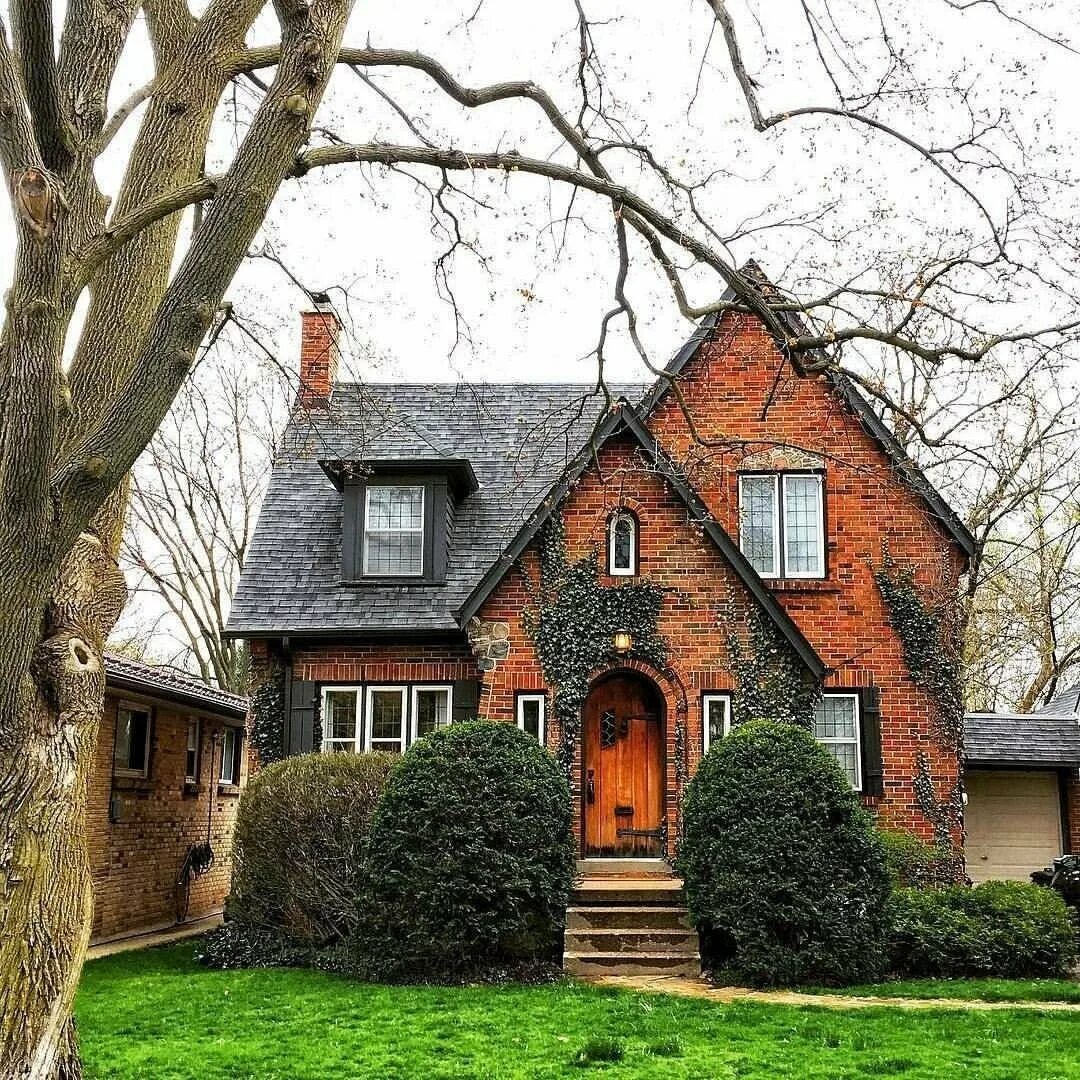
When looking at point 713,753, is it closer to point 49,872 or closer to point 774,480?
point 774,480

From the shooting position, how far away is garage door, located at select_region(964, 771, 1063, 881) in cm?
2091

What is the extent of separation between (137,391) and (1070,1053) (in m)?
7.94

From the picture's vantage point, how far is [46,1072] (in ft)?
19.8

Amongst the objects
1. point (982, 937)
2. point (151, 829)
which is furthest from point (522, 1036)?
point (151, 829)

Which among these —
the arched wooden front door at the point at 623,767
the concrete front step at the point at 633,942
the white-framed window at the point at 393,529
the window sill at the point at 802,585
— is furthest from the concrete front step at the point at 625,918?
the white-framed window at the point at 393,529

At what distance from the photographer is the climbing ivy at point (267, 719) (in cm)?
1720

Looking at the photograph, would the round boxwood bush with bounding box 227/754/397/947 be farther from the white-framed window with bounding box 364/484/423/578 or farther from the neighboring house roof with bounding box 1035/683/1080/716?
the neighboring house roof with bounding box 1035/683/1080/716

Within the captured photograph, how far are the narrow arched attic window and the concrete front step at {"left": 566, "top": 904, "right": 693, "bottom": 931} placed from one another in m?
4.32

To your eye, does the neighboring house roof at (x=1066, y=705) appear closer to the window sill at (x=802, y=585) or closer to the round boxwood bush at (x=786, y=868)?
the window sill at (x=802, y=585)

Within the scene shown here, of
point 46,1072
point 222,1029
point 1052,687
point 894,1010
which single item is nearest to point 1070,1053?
point 894,1010

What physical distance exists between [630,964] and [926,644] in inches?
259

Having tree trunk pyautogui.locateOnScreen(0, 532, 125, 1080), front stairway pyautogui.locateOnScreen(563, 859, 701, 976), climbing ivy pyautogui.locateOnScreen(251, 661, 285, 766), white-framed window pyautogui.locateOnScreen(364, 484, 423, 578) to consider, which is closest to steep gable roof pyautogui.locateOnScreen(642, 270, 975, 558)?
white-framed window pyautogui.locateOnScreen(364, 484, 423, 578)

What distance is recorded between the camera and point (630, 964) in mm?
12992

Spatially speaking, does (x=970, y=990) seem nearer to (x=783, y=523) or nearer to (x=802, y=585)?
(x=802, y=585)
